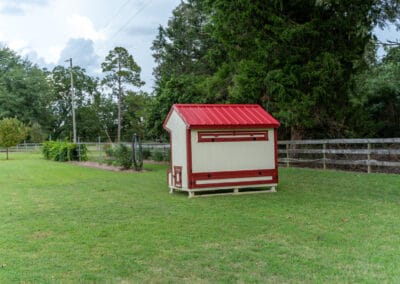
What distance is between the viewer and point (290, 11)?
14633 mm

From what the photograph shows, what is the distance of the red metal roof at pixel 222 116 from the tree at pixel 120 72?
38726mm

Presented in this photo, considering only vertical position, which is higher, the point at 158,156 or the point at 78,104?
the point at 78,104

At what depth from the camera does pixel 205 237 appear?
538 centimetres

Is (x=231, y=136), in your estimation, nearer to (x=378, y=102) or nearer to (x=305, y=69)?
(x=305, y=69)

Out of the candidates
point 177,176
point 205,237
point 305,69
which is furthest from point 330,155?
point 205,237

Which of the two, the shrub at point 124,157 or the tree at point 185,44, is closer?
the shrub at point 124,157

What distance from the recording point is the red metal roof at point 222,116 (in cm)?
929

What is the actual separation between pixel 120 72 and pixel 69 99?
1266 cm

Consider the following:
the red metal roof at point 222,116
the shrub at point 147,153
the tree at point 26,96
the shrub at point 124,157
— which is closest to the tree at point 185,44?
the shrub at point 147,153

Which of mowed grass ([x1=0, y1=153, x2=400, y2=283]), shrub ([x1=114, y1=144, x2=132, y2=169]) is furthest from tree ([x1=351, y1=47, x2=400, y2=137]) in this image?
shrub ([x1=114, y1=144, x2=132, y2=169])

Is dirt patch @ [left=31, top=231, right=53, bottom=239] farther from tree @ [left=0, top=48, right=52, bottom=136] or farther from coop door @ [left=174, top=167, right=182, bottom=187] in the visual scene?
tree @ [left=0, top=48, right=52, bottom=136]

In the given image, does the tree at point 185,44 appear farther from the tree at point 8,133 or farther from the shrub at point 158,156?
the tree at point 8,133

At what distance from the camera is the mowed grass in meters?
4.02

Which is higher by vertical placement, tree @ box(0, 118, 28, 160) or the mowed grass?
tree @ box(0, 118, 28, 160)
